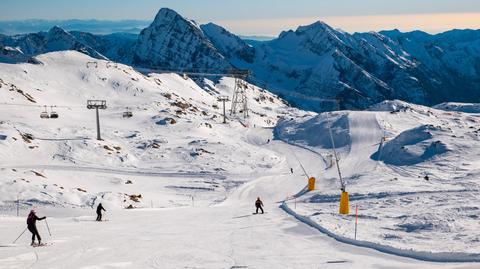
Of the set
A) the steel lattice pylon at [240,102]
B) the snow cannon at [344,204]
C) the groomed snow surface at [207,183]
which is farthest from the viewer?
the steel lattice pylon at [240,102]

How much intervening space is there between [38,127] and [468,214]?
2416 inches

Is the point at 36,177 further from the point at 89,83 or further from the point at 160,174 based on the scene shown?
the point at 89,83

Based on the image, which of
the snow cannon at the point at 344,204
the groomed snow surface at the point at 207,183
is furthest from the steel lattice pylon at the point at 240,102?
the snow cannon at the point at 344,204

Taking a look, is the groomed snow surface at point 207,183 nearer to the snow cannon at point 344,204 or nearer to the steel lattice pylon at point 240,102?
the snow cannon at point 344,204

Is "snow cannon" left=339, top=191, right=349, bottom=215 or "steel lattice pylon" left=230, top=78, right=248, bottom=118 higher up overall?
"steel lattice pylon" left=230, top=78, right=248, bottom=118

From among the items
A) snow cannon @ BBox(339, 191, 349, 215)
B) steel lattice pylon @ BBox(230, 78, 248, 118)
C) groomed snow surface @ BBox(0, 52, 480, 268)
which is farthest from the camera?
steel lattice pylon @ BBox(230, 78, 248, 118)

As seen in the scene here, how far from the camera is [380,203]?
118 feet

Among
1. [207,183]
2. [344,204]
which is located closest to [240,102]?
[207,183]

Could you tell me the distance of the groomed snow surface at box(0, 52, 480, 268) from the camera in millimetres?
21672

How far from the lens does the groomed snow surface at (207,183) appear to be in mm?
21672

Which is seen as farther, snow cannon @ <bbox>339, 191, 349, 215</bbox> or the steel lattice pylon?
the steel lattice pylon

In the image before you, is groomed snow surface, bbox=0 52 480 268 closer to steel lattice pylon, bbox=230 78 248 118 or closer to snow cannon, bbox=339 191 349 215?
snow cannon, bbox=339 191 349 215

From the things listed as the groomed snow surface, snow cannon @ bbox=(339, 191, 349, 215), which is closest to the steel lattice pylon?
the groomed snow surface

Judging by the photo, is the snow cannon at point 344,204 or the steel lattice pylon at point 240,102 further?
the steel lattice pylon at point 240,102
